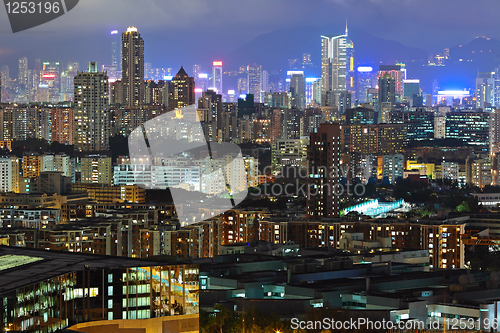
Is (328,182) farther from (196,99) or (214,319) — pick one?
(196,99)

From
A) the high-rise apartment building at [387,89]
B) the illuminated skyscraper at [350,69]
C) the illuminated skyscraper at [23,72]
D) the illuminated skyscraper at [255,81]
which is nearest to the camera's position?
the illuminated skyscraper at [23,72]

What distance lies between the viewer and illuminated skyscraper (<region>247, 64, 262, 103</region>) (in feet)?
158

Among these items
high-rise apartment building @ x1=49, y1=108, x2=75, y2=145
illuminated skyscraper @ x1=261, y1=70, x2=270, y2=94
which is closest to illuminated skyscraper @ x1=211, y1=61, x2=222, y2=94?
illuminated skyscraper @ x1=261, y1=70, x2=270, y2=94

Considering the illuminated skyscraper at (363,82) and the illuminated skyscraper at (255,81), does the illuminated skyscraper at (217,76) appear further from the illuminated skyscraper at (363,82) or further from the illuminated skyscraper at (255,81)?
the illuminated skyscraper at (363,82)

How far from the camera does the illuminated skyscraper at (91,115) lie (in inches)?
998

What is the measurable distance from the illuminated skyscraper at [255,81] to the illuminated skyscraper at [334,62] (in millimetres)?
3394

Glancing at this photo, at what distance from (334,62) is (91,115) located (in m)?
26.8

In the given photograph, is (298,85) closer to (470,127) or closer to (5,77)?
(470,127)

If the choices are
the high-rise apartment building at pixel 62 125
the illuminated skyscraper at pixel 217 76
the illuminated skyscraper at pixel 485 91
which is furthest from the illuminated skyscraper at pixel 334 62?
the high-rise apartment building at pixel 62 125

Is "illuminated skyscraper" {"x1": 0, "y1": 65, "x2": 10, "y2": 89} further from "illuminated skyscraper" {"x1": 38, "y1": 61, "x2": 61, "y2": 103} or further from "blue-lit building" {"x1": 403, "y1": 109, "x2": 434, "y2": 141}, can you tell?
"blue-lit building" {"x1": 403, "y1": 109, "x2": 434, "y2": 141}

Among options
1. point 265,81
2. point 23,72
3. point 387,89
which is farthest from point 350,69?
point 23,72

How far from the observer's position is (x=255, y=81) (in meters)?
50.1

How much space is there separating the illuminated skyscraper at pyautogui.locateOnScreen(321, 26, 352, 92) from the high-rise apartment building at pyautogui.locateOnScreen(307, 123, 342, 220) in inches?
1374

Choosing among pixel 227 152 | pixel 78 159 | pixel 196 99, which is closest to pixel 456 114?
pixel 196 99
